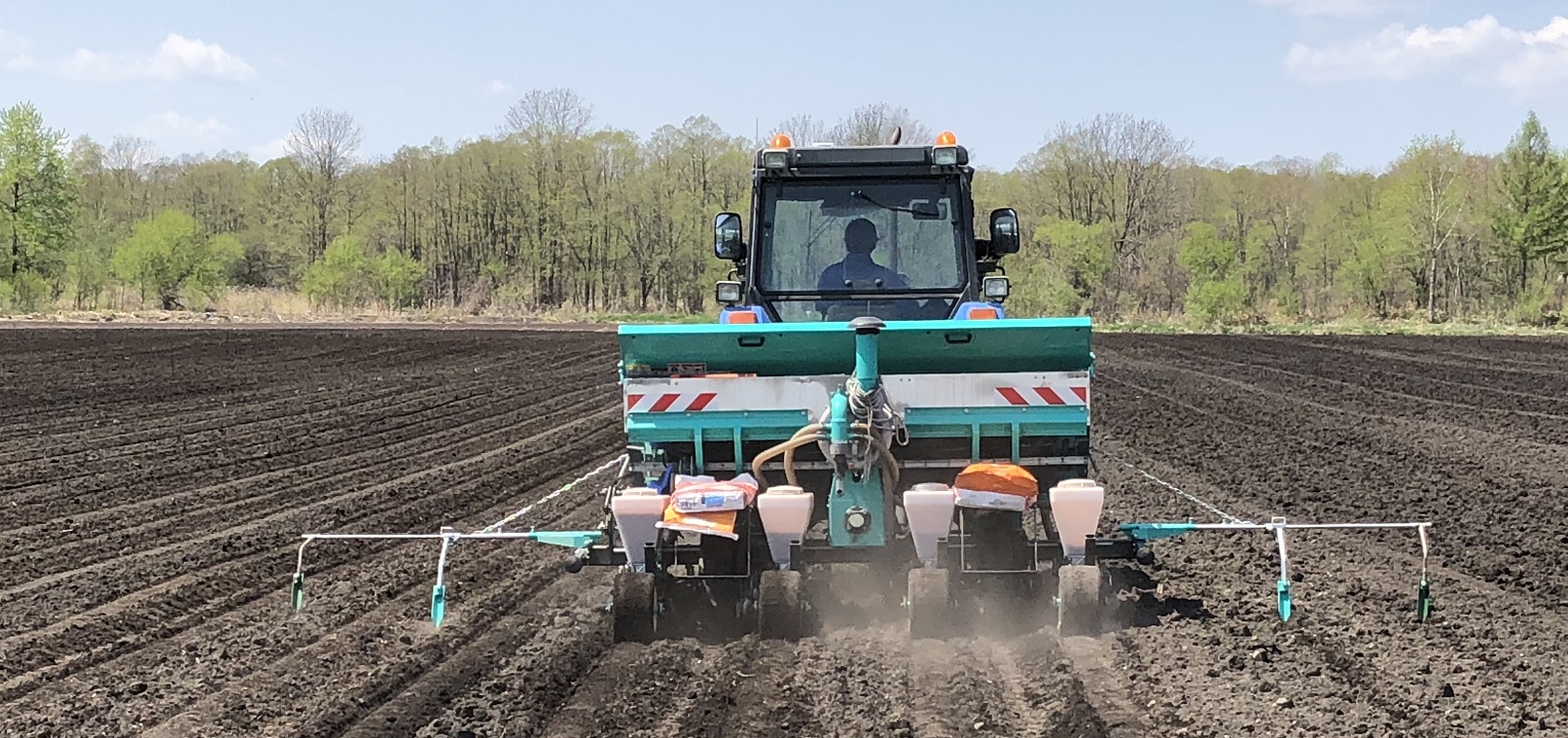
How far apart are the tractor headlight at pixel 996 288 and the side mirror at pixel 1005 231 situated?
9.3 inches

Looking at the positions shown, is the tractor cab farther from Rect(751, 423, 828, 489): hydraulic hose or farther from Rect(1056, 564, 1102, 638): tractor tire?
Rect(1056, 564, 1102, 638): tractor tire

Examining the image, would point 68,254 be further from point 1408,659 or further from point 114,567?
point 1408,659

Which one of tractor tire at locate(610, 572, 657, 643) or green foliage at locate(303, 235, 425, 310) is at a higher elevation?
green foliage at locate(303, 235, 425, 310)

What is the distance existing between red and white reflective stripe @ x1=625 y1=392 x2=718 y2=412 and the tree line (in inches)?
1521

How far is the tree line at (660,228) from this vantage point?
170ft

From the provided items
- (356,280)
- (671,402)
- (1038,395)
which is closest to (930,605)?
(1038,395)

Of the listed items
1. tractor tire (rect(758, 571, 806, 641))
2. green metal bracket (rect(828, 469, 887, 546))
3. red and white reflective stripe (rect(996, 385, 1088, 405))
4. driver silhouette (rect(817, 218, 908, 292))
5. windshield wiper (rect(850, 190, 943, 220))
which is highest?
windshield wiper (rect(850, 190, 943, 220))

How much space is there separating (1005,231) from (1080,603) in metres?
2.68

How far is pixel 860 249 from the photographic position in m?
Answer: 8.12

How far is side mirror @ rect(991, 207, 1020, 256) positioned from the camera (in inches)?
313

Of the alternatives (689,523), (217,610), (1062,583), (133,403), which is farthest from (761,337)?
(133,403)

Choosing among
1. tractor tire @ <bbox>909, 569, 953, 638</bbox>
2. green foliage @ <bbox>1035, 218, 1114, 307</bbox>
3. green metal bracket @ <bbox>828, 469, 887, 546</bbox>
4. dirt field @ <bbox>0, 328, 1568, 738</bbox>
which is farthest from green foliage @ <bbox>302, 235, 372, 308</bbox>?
tractor tire @ <bbox>909, 569, 953, 638</bbox>

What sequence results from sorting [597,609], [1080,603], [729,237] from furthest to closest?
[729,237]
[597,609]
[1080,603]

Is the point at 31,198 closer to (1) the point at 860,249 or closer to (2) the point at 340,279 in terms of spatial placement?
(2) the point at 340,279
